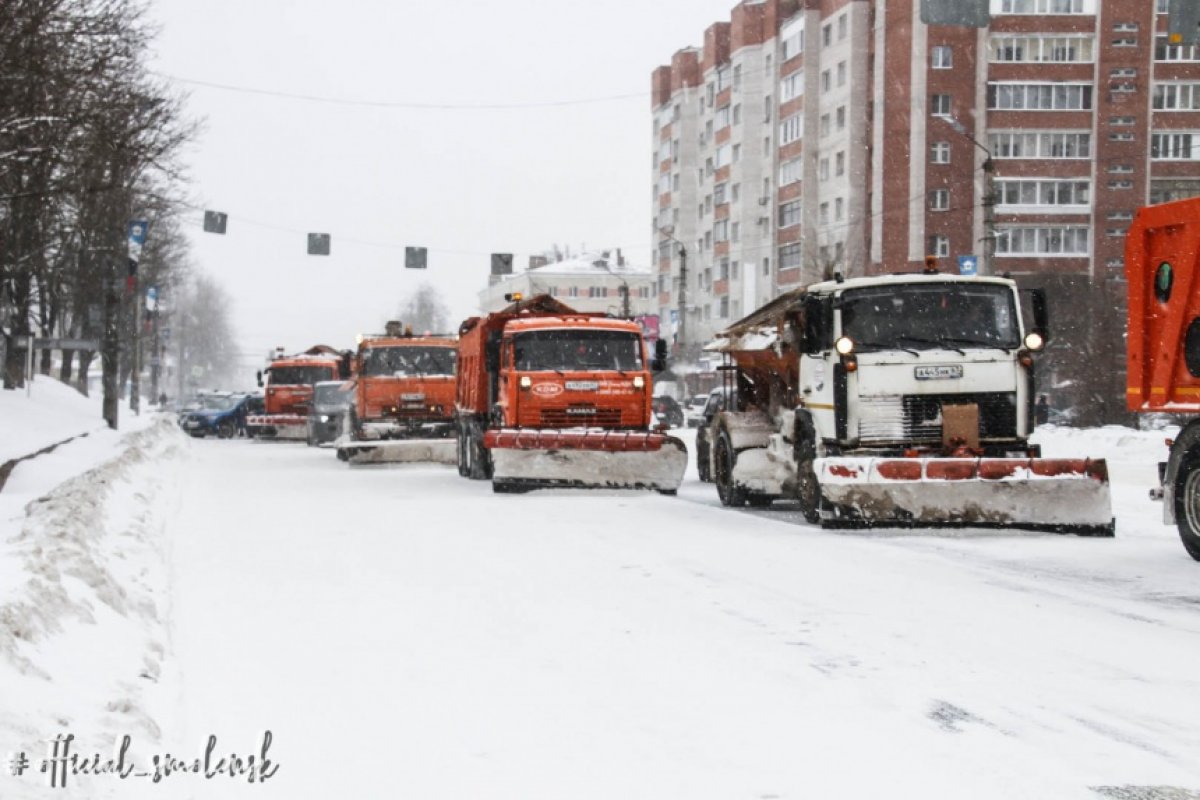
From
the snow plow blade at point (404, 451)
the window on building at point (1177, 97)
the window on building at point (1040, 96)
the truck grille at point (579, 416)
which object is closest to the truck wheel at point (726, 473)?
the truck grille at point (579, 416)

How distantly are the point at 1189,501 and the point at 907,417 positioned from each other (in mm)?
3316

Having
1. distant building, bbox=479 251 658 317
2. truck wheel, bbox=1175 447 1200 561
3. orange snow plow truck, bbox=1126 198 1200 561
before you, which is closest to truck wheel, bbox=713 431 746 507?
orange snow plow truck, bbox=1126 198 1200 561

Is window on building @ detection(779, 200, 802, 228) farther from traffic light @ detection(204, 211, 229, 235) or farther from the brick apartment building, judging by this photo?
traffic light @ detection(204, 211, 229, 235)

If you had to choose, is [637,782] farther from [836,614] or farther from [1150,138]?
[1150,138]

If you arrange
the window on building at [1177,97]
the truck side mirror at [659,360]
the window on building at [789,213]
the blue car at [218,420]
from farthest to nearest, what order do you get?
the window on building at [789,213]
the window on building at [1177,97]
the blue car at [218,420]
the truck side mirror at [659,360]

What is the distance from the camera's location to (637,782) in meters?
5.61

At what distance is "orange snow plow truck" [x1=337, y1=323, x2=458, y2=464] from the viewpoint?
3173cm

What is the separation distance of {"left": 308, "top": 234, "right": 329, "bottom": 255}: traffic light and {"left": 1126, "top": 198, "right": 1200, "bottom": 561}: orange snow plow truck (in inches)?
1489

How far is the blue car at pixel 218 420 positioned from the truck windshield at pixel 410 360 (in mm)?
28859

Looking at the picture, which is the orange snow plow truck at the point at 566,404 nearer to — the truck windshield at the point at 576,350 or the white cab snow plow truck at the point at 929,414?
the truck windshield at the point at 576,350

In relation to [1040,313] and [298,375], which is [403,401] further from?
[1040,313]

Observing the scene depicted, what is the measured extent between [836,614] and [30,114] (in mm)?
18181

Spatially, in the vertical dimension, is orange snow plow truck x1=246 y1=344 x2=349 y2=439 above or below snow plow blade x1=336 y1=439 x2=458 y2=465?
above

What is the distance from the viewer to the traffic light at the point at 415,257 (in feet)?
176
